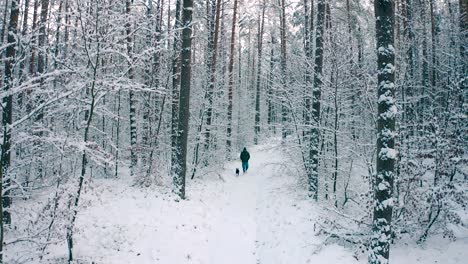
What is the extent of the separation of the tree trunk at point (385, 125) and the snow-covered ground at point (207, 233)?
1.42 metres

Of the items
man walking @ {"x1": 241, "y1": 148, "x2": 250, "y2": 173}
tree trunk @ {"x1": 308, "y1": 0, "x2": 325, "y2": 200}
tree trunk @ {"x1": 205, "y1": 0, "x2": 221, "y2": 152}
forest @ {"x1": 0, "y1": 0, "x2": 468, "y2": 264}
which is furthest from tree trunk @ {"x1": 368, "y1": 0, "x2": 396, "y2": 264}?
man walking @ {"x1": 241, "y1": 148, "x2": 250, "y2": 173}

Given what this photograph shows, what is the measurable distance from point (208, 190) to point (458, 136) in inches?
379

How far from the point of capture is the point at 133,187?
12758 millimetres

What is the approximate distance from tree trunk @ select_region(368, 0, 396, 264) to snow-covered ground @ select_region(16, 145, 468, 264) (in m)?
1.42

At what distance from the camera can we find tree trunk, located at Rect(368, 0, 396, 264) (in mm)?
6383

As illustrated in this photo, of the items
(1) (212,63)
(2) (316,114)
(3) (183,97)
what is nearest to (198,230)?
(3) (183,97)

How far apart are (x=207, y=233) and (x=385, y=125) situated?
610 cm

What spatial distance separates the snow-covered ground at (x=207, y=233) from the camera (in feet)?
25.0

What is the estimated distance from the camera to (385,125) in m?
6.42

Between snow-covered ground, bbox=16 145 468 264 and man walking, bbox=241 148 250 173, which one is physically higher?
man walking, bbox=241 148 250 173

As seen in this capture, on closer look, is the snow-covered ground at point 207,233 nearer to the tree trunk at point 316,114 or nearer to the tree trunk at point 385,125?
the tree trunk at point 316,114

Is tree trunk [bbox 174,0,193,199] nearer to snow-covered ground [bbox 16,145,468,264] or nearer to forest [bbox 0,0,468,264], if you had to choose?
forest [bbox 0,0,468,264]

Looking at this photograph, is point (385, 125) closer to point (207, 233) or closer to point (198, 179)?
point (207, 233)

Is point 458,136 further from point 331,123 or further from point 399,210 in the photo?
point 331,123
